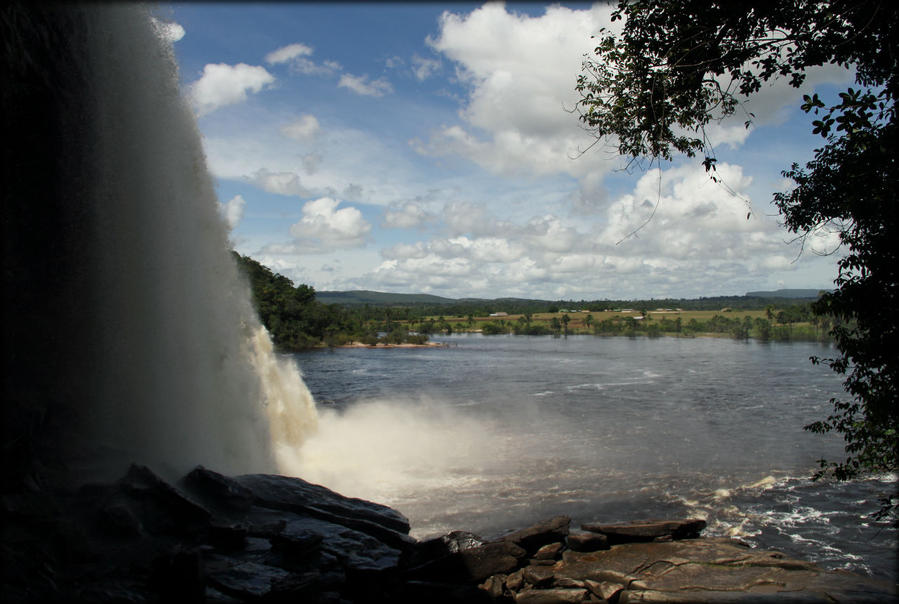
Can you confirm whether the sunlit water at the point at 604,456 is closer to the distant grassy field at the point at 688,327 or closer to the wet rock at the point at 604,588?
the wet rock at the point at 604,588

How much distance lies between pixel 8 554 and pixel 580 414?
27903mm

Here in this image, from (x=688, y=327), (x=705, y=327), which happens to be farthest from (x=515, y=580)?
(x=688, y=327)

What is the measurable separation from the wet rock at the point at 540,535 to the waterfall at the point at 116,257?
6.54 m

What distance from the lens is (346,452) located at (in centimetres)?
2077

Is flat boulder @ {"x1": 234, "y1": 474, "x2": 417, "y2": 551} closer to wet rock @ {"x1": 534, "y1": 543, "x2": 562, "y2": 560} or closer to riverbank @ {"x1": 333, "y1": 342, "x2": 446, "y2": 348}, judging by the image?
wet rock @ {"x1": 534, "y1": 543, "x2": 562, "y2": 560}

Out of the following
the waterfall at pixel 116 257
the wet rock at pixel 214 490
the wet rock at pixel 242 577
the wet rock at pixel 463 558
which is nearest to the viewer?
the wet rock at pixel 242 577

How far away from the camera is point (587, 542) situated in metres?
11.1

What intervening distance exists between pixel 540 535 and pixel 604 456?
11.7m

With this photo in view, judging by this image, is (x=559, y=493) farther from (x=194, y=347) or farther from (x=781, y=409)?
(x=781, y=409)

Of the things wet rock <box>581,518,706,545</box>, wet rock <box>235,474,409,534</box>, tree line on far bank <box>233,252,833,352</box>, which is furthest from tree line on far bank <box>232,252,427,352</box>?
wet rock <box>581,518,706,545</box>

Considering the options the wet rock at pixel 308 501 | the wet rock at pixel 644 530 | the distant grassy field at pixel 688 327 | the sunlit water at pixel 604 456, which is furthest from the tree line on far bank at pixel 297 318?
the wet rock at pixel 644 530

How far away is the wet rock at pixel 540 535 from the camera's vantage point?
11055 millimetres

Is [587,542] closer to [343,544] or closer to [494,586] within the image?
[494,586]

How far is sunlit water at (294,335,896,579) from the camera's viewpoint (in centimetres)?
1515
